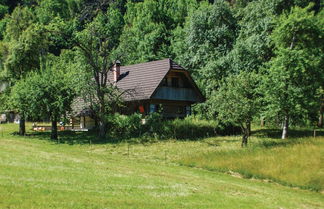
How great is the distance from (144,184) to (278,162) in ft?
31.6

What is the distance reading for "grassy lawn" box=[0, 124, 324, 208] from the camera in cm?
→ 1193

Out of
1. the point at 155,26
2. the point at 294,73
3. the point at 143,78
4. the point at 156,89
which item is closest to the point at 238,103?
the point at 294,73

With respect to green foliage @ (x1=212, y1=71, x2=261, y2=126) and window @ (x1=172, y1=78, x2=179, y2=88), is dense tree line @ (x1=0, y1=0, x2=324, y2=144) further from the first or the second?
window @ (x1=172, y1=78, x2=179, y2=88)

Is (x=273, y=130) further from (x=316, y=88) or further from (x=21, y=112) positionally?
(x=21, y=112)

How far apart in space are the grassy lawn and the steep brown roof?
15.8m

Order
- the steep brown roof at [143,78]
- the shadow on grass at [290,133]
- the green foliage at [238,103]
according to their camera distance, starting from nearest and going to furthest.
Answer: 1. the green foliage at [238,103]
2. the shadow on grass at [290,133]
3. the steep brown roof at [143,78]

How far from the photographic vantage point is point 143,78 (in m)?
43.4

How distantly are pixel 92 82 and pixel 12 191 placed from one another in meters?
26.6

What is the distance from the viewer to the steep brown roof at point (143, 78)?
41438 millimetres

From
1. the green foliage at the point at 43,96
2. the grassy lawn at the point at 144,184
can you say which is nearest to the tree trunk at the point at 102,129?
the green foliage at the point at 43,96

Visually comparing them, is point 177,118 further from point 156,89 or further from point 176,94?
point 176,94

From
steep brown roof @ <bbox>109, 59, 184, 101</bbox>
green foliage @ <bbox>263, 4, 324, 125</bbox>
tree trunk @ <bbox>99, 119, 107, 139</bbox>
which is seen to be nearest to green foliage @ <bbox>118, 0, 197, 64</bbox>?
steep brown roof @ <bbox>109, 59, 184, 101</bbox>

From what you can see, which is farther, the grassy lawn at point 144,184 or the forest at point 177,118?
the forest at point 177,118

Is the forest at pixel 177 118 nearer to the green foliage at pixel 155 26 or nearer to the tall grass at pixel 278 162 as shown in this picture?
the tall grass at pixel 278 162
